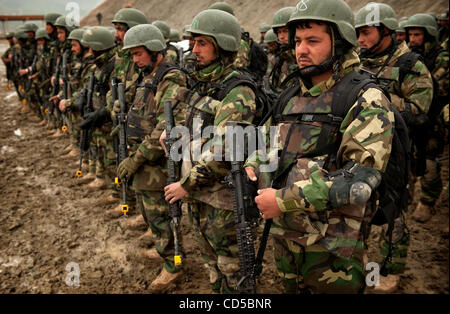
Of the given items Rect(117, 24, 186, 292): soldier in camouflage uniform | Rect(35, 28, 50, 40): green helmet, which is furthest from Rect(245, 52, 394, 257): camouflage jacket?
Rect(35, 28, 50, 40): green helmet

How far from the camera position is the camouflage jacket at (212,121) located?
2711 mm

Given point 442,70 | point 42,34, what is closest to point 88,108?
point 42,34

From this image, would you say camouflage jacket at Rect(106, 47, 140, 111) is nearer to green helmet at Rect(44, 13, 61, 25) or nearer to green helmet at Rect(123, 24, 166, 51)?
green helmet at Rect(123, 24, 166, 51)

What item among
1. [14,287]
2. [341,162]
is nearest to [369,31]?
[341,162]

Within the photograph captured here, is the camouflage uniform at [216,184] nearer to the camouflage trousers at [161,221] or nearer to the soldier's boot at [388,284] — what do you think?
the camouflage trousers at [161,221]

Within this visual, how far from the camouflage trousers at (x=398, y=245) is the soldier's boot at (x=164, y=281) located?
7.77 feet

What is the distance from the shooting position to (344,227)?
6.68ft

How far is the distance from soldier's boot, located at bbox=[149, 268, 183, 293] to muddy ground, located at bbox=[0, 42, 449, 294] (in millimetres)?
81

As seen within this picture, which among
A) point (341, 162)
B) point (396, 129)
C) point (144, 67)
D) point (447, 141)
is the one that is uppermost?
point (144, 67)

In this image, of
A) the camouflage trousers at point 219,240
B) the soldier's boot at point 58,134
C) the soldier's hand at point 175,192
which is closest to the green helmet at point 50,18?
the soldier's boot at point 58,134

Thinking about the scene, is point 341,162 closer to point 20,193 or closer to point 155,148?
point 155,148

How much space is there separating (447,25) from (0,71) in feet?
77.9

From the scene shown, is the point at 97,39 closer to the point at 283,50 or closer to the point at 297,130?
the point at 283,50

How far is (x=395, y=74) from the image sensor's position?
3.62m
